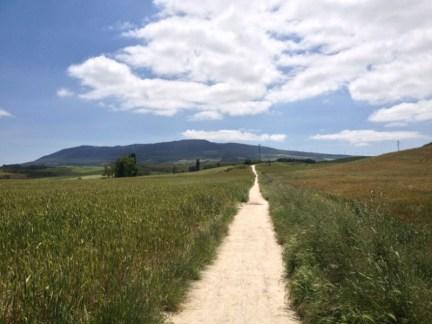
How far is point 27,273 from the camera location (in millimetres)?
6062

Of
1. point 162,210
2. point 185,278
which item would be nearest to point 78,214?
point 162,210

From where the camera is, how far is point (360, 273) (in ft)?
19.1

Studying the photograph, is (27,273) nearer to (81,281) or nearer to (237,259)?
(81,281)

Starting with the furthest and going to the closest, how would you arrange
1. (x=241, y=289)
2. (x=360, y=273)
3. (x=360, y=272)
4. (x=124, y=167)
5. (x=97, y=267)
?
1. (x=124, y=167)
2. (x=241, y=289)
3. (x=97, y=267)
4. (x=360, y=272)
5. (x=360, y=273)

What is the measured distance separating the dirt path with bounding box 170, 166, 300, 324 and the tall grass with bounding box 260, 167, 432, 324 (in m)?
0.48

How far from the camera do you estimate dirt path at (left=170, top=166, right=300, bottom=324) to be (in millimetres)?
6641

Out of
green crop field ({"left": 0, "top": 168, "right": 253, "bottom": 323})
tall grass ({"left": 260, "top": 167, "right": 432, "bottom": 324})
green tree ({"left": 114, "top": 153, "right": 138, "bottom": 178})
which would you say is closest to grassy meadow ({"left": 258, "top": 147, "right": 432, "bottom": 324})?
tall grass ({"left": 260, "top": 167, "right": 432, "bottom": 324})

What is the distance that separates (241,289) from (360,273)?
3.14m

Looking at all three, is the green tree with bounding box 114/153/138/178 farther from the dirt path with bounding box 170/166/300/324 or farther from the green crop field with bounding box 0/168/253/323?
the dirt path with bounding box 170/166/300/324

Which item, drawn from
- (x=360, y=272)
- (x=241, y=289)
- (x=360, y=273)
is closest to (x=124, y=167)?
(x=241, y=289)

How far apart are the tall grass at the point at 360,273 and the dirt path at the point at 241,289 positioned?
1.56 feet

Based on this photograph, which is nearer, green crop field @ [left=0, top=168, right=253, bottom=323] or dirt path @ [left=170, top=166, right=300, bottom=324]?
green crop field @ [left=0, top=168, right=253, bottom=323]

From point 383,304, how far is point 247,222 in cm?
1366

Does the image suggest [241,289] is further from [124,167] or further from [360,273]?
[124,167]
